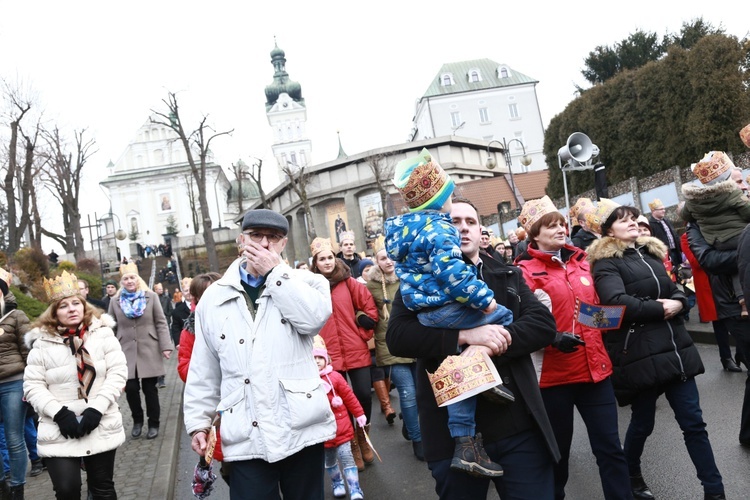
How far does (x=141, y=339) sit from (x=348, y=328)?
3508mm

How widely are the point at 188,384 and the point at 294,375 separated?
1.88ft

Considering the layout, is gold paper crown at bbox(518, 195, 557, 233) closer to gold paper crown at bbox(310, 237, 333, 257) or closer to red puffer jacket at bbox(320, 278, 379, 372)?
red puffer jacket at bbox(320, 278, 379, 372)

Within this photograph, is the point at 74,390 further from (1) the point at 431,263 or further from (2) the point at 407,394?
(1) the point at 431,263

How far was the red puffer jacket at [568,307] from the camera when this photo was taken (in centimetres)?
445

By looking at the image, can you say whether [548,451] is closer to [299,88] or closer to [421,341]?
[421,341]

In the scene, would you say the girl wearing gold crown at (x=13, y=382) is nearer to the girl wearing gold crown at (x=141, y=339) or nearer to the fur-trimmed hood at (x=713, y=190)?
the girl wearing gold crown at (x=141, y=339)

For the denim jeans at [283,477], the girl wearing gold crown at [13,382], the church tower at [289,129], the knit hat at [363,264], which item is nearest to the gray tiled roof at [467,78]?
the church tower at [289,129]

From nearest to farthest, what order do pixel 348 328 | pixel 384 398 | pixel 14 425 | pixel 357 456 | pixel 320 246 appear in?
pixel 14 425, pixel 357 456, pixel 348 328, pixel 320 246, pixel 384 398

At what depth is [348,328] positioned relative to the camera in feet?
24.3

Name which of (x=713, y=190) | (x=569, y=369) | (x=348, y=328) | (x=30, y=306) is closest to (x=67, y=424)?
(x=348, y=328)

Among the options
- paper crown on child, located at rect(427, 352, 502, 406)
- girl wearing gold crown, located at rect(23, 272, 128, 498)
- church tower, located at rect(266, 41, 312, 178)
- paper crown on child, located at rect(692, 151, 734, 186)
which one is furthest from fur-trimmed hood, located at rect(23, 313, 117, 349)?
church tower, located at rect(266, 41, 312, 178)

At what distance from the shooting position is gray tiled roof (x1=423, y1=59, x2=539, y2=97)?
279 ft

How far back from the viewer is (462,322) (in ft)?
10.7

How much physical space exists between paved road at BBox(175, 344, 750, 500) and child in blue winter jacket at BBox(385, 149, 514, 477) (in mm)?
2501
